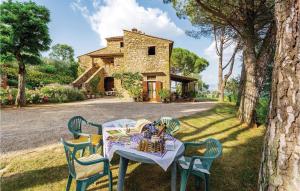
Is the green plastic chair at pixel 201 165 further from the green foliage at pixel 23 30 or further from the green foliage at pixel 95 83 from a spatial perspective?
the green foliage at pixel 95 83

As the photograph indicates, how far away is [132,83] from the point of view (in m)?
16.6

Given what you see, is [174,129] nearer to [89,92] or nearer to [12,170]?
[12,170]

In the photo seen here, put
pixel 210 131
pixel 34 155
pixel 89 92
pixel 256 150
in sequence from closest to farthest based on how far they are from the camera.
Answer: pixel 34 155 → pixel 256 150 → pixel 210 131 → pixel 89 92

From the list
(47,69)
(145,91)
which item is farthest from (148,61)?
(47,69)

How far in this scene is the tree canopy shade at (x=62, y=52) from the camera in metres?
35.9

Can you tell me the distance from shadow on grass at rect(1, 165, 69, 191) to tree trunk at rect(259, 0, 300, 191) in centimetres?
338

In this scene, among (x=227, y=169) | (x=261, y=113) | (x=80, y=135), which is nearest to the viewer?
(x=227, y=169)

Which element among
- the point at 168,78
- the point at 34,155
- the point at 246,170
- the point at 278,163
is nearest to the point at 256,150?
the point at 246,170

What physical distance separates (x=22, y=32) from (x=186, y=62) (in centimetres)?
2529

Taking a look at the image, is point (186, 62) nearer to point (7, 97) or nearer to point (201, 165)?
point (7, 97)

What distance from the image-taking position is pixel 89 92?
18.5 meters

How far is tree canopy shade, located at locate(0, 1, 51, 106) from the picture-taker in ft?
33.0

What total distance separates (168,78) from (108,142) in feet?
44.6

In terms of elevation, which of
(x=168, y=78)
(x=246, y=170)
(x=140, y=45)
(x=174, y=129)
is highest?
(x=140, y=45)
